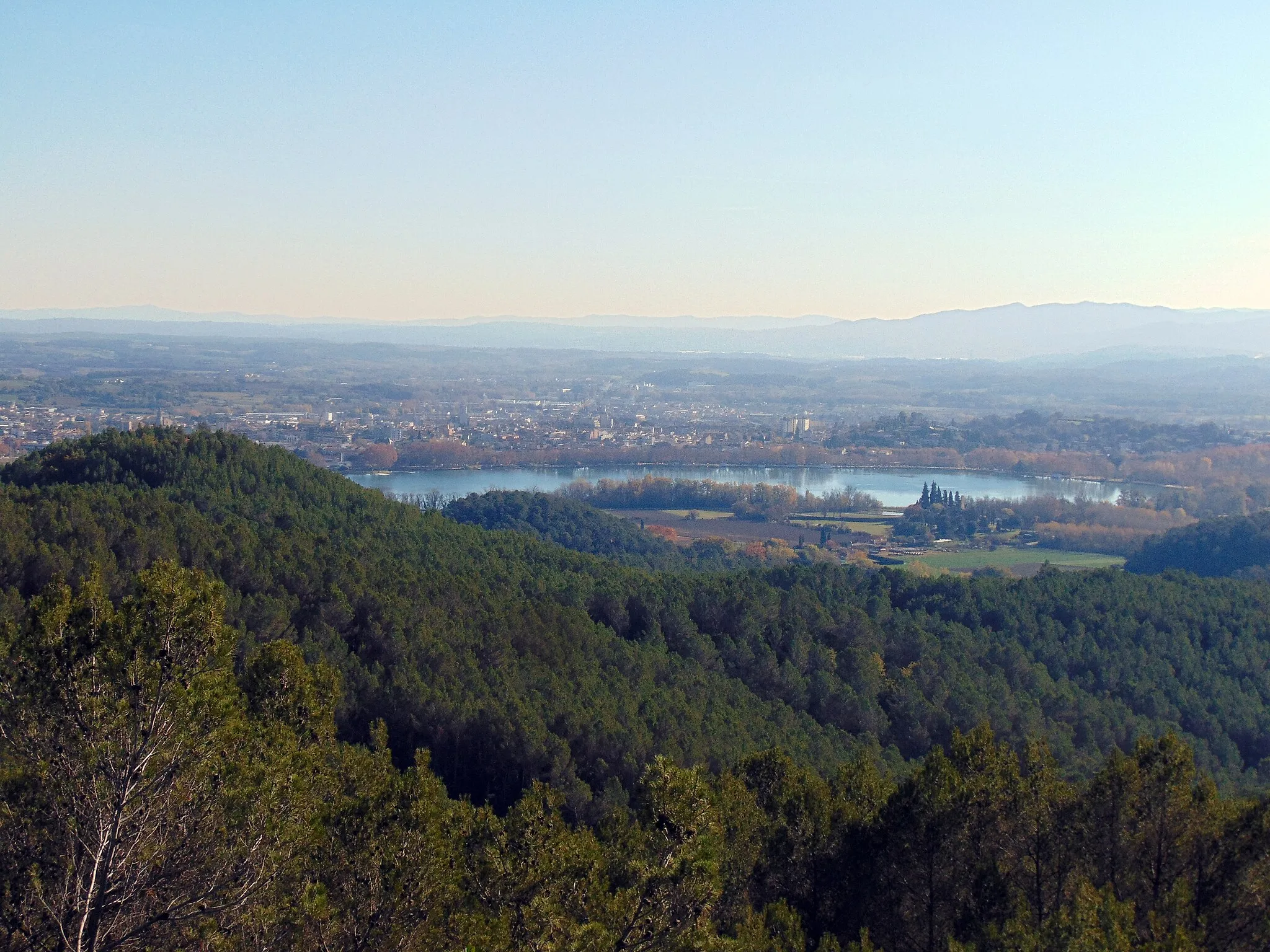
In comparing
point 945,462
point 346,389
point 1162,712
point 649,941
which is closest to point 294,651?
point 649,941

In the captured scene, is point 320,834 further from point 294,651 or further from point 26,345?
point 26,345

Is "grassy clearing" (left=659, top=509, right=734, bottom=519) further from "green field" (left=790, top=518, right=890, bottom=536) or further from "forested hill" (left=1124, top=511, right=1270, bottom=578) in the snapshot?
"forested hill" (left=1124, top=511, right=1270, bottom=578)

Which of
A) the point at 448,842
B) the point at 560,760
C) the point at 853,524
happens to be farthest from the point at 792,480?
the point at 448,842

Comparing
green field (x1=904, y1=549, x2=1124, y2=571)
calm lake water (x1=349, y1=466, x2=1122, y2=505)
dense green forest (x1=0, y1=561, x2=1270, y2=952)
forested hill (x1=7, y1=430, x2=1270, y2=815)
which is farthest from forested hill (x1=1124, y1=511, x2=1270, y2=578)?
dense green forest (x1=0, y1=561, x2=1270, y2=952)

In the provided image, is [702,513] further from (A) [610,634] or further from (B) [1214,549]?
(A) [610,634]

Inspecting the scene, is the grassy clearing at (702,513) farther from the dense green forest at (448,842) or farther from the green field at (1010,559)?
the dense green forest at (448,842)

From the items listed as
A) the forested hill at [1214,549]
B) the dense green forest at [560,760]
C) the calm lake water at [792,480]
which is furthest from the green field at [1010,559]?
the dense green forest at [560,760]
